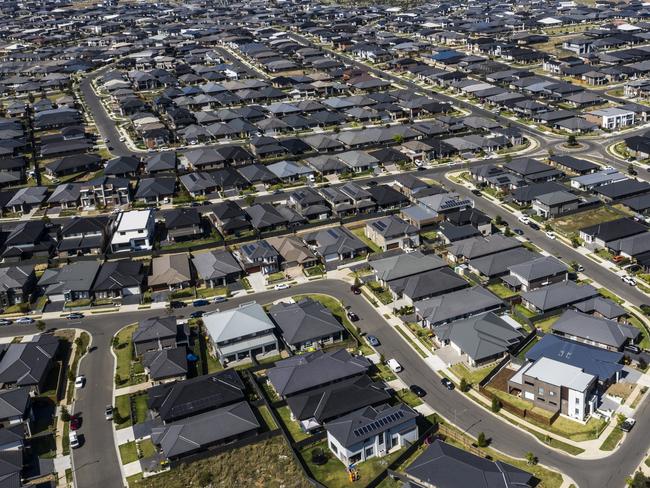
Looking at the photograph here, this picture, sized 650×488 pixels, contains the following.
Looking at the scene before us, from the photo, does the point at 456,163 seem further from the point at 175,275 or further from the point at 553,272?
the point at 175,275

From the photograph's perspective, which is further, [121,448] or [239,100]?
[239,100]

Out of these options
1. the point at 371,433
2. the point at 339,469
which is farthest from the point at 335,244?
the point at 339,469

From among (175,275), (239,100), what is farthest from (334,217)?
(239,100)

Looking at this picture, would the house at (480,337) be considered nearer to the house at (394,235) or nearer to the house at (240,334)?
the house at (240,334)

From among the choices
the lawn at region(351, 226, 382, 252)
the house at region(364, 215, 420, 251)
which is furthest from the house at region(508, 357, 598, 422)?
the lawn at region(351, 226, 382, 252)

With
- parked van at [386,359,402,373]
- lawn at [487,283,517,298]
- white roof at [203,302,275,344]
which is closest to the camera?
parked van at [386,359,402,373]

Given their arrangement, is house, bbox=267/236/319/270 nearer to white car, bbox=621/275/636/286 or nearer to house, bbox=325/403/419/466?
house, bbox=325/403/419/466

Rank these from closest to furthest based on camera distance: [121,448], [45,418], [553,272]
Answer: [121,448] < [45,418] < [553,272]
